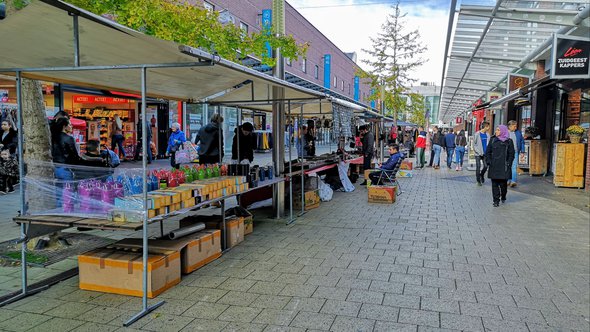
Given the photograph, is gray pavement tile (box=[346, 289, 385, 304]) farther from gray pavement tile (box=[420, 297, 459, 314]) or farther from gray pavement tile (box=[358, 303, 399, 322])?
gray pavement tile (box=[420, 297, 459, 314])

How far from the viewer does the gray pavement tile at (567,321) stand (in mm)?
3506

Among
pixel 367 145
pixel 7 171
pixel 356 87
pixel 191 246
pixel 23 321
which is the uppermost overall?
pixel 356 87

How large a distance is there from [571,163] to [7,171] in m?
14.0

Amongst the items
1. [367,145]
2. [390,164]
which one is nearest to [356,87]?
[367,145]

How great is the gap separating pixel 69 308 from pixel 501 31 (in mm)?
14368

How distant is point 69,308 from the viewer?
3.86m

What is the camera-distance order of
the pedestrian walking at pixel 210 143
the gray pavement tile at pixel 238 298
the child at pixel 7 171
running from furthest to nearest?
the child at pixel 7 171 → the pedestrian walking at pixel 210 143 → the gray pavement tile at pixel 238 298

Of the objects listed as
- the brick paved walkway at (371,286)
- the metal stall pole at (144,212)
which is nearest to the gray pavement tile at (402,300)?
the brick paved walkway at (371,286)

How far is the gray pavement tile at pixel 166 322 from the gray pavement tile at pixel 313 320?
90cm

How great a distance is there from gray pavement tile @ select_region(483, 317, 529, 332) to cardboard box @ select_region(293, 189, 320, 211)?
205 inches

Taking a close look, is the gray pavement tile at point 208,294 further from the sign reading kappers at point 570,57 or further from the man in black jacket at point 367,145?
the sign reading kappers at point 570,57

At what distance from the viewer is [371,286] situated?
4375 mm

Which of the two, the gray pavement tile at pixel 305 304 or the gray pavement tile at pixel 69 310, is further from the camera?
the gray pavement tile at pixel 305 304

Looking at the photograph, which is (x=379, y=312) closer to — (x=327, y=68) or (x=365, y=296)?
(x=365, y=296)
